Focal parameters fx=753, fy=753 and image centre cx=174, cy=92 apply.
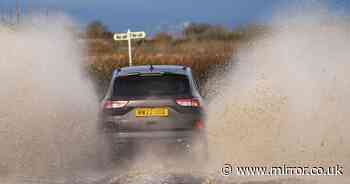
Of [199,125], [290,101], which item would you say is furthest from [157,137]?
[290,101]

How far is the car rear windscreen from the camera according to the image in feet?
41.1

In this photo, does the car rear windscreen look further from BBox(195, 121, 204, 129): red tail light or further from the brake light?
BBox(195, 121, 204, 129): red tail light

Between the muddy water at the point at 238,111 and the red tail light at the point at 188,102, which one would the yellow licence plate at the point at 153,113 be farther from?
the muddy water at the point at 238,111

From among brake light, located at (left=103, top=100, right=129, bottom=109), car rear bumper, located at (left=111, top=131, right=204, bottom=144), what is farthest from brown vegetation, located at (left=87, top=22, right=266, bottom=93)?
car rear bumper, located at (left=111, top=131, right=204, bottom=144)

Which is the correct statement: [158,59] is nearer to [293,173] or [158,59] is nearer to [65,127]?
[65,127]

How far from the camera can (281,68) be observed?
17359 millimetres

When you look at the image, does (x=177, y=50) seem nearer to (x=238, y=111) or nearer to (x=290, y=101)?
(x=290, y=101)

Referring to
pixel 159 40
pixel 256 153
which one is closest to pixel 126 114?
pixel 256 153

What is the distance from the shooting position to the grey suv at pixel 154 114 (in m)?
12.3

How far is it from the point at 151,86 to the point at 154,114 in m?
0.55

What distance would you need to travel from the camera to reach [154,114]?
12.3 m

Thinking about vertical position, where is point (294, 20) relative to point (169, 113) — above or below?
above

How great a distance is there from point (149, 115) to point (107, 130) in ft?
2.54

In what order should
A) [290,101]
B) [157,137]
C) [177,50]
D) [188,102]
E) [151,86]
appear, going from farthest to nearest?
1. [177,50]
2. [290,101]
3. [151,86]
4. [188,102]
5. [157,137]
